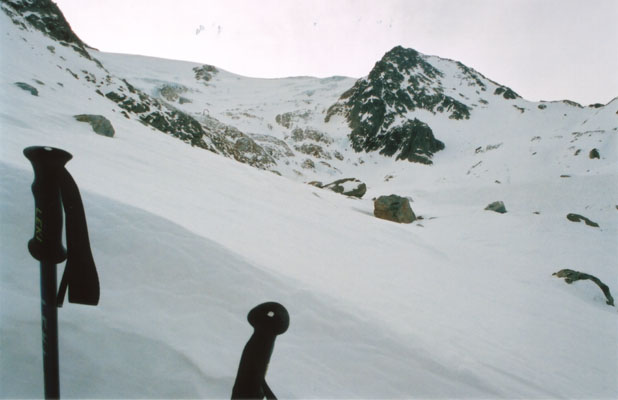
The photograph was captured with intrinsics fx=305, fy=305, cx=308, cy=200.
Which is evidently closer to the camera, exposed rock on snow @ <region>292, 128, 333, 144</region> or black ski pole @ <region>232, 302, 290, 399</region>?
black ski pole @ <region>232, 302, 290, 399</region>

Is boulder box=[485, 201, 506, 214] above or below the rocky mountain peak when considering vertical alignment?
below

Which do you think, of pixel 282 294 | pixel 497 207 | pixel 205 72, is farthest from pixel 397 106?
pixel 282 294

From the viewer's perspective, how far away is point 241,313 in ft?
6.44

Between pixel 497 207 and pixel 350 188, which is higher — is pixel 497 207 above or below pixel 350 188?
above

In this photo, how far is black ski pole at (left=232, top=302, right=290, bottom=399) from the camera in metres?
0.95

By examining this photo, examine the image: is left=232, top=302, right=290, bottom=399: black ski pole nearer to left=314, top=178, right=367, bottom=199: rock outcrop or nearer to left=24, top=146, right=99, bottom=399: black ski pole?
left=24, top=146, right=99, bottom=399: black ski pole

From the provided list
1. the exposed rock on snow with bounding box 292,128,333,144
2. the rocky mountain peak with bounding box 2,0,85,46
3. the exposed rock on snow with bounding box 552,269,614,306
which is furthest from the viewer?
the exposed rock on snow with bounding box 292,128,333,144

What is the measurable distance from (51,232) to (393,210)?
11499 mm

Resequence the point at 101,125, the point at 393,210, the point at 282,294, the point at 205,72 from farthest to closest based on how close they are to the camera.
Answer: the point at 205,72
the point at 393,210
the point at 101,125
the point at 282,294

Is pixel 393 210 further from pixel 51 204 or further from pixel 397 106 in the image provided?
pixel 397 106

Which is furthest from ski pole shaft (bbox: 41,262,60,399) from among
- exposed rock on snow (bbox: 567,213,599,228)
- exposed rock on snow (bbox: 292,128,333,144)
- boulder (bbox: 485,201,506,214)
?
exposed rock on snow (bbox: 292,128,333,144)

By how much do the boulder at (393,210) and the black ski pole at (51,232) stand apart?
11.1 m

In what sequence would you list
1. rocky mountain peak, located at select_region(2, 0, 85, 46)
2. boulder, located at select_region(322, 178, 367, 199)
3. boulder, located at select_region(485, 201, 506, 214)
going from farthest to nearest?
rocky mountain peak, located at select_region(2, 0, 85, 46) → boulder, located at select_region(322, 178, 367, 199) → boulder, located at select_region(485, 201, 506, 214)

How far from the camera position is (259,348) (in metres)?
0.98
